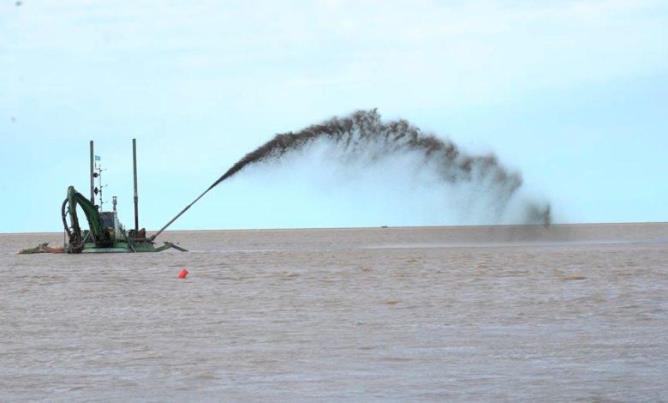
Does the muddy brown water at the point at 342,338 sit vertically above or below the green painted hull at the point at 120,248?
below

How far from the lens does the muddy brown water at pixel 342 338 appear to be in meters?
20.2

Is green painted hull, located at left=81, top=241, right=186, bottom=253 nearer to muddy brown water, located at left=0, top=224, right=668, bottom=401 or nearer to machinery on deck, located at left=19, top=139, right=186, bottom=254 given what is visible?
machinery on deck, located at left=19, top=139, right=186, bottom=254

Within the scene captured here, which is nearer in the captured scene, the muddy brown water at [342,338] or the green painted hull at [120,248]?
the muddy brown water at [342,338]

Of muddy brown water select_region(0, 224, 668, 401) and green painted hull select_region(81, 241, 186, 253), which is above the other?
green painted hull select_region(81, 241, 186, 253)

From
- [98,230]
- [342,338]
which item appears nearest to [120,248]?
[98,230]

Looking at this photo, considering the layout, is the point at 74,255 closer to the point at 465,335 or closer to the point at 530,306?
the point at 530,306

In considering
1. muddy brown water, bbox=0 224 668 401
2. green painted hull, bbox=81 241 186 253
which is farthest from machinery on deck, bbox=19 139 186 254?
muddy brown water, bbox=0 224 668 401

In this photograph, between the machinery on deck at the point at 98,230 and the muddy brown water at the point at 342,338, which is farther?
the machinery on deck at the point at 98,230

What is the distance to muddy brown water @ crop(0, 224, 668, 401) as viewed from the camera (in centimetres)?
2017

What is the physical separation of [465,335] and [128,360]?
25.7ft

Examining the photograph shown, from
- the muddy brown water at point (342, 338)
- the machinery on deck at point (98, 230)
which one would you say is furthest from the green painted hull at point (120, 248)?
the muddy brown water at point (342, 338)

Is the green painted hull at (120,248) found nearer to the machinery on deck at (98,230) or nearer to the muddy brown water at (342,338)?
the machinery on deck at (98,230)

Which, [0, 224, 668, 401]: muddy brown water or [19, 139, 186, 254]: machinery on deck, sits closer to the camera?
[0, 224, 668, 401]: muddy brown water

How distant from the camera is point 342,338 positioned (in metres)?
27.7
